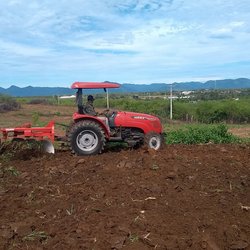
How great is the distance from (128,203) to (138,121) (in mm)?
5234

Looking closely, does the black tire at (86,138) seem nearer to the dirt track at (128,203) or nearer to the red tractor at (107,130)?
the red tractor at (107,130)

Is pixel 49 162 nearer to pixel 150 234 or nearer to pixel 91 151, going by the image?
pixel 91 151

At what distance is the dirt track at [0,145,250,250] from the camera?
5.26 meters

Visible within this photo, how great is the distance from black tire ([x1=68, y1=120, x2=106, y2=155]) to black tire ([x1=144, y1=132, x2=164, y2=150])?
1208mm

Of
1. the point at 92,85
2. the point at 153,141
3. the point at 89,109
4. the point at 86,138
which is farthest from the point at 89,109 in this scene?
the point at 153,141

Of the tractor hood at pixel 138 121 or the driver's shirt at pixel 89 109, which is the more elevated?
the driver's shirt at pixel 89 109

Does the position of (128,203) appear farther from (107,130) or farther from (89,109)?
(89,109)

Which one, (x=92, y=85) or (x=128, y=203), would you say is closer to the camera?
(x=128, y=203)

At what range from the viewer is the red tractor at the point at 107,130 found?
35.6 feet

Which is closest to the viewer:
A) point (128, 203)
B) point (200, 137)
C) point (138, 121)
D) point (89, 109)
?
point (128, 203)

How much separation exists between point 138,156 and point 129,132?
5.14ft

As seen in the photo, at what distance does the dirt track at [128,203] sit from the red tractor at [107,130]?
1.01m

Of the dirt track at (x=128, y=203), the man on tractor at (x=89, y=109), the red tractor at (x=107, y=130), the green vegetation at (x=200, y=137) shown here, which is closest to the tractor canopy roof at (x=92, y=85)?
the red tractor at (x=107, y=130)

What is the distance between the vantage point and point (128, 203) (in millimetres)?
6523
